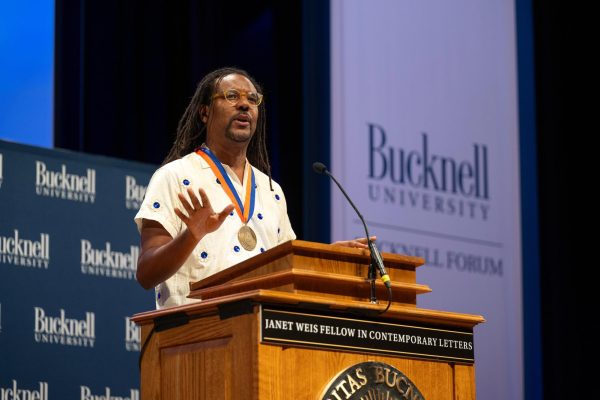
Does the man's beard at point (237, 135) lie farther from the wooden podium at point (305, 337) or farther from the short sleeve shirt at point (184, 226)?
the wooden podium at point (305, 337)

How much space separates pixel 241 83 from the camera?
2.79 meters

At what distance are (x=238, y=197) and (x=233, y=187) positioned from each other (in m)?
0.03

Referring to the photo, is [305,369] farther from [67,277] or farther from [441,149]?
[441,149]

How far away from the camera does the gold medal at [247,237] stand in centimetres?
266

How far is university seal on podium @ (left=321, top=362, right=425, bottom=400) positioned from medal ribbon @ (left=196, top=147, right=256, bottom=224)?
23.6 inches

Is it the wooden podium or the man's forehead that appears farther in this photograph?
the man's forehead

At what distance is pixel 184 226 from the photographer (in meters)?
2.63

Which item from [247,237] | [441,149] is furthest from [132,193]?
[441,149]

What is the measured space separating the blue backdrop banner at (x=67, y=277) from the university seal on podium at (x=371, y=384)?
1.74m

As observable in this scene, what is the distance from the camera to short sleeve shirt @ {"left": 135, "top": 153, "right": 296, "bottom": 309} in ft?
8.56

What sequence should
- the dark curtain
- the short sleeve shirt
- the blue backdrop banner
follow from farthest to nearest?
1. the dark curtain
2. the blue backdrop banner
3. the short sleeve shirt

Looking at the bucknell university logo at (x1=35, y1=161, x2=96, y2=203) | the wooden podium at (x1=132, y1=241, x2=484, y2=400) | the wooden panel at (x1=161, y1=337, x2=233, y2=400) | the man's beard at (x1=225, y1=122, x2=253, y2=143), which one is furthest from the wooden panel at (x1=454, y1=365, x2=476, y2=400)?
the bucknell university logo at (x1=35, y1=161, x2=96, y2=203)

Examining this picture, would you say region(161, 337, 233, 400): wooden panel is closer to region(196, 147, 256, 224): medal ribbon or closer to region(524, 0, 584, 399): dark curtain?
region(196, 147, 256, 224): medal ribbon

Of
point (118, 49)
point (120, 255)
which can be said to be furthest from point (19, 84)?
point (120, 255)
